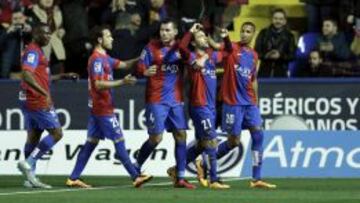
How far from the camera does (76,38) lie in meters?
24.4

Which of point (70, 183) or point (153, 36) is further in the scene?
point (153, 36)

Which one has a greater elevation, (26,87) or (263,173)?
(26,87)

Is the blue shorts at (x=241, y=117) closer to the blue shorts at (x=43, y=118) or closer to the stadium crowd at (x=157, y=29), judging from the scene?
the blue shorts at (x=43, y=118)

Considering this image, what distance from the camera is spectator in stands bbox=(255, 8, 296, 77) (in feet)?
77.3

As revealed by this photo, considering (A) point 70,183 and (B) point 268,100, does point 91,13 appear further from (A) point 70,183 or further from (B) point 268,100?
(A) point 70,183

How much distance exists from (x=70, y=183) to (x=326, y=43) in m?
6.99

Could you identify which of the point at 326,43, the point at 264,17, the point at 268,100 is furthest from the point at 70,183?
the point at 264,17

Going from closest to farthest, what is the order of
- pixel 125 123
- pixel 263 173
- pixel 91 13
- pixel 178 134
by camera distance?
→ pixel 178 134 < pixel 263 173 < pixel 125 123 < pixel 91 13

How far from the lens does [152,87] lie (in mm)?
17938

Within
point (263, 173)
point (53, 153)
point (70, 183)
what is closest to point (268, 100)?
point (263, 173)

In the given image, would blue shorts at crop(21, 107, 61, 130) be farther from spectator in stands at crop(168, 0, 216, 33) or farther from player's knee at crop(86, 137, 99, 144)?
spectator in stands at crop(168, 0, 216, 33)

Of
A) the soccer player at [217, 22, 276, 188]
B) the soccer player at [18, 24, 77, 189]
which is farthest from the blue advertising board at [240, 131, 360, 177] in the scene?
the soccer player at [18, 24, 77, 189]

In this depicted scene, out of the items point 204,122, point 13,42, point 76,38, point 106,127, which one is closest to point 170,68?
point 204,122

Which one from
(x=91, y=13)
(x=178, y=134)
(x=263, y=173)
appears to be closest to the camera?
(x=178, y=134)
